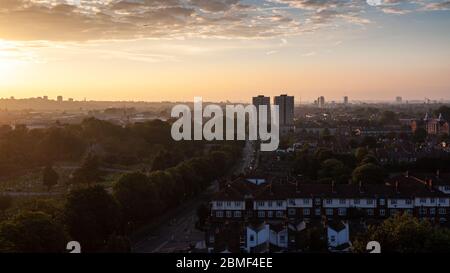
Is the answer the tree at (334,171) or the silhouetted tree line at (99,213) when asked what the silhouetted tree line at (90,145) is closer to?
the silhouetted tree line at (99,213)

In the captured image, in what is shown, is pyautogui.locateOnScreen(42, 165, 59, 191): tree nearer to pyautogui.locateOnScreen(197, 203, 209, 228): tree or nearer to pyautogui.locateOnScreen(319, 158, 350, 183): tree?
pyautogui.locateOnScreen(197, 203, 209, 228): tree

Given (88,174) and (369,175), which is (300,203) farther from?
(88,174)

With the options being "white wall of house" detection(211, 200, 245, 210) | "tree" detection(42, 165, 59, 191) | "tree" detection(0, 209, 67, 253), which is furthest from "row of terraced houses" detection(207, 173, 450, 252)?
"tree" detection(42, 165, 59, 191)

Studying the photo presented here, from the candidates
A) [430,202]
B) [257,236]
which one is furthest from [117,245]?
[430,202]

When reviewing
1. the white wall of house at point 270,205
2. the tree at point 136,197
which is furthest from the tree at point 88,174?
the white wall of house at point 270,205
